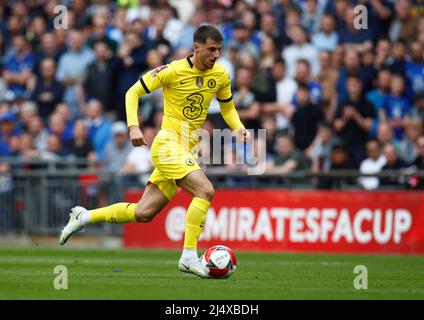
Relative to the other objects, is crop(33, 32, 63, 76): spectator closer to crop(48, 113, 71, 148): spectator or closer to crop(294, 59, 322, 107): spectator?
crop(48, 113, 71, 148): spectator

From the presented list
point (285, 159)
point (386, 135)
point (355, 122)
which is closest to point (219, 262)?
point (285, 159)

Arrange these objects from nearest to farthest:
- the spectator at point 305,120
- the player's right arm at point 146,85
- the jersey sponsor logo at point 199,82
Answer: the player's right arm at point 146,85
the jersey sponsor logo at point 199,82
the spectator at point 305,120

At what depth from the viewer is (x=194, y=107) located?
12281 millimetres

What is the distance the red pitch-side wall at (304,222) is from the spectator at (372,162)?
0.53 m

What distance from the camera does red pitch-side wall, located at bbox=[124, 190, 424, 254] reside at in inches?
699

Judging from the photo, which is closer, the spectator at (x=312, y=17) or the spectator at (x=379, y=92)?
the spectator at (x=379, y=92)

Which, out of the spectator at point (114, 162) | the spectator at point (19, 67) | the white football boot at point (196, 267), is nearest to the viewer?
the white football boot at point (196, 267)

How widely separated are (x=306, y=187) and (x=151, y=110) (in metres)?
3.96

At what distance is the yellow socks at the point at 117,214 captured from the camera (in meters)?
12.4
